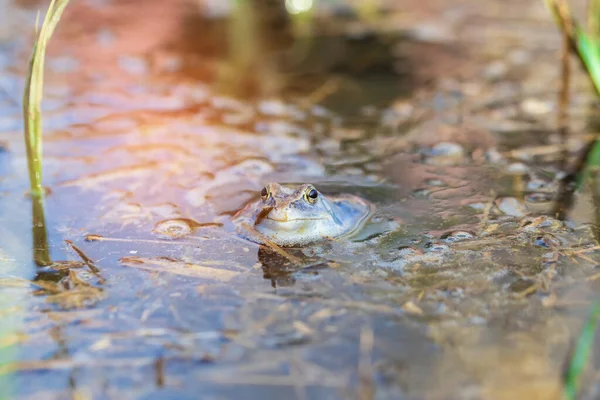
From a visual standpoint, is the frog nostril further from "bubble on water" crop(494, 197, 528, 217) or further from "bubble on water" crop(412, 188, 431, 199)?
"bubble on water" crop(494, 197, 528, 217)

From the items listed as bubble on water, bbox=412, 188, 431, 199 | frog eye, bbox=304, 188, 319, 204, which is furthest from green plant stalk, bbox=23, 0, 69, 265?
bubble on water, bbox=412, 188, 431, 199

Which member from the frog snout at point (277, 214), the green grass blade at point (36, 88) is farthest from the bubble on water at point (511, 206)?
the green grass blade at point (36, 88)

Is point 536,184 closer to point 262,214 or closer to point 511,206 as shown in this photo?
point 511,206

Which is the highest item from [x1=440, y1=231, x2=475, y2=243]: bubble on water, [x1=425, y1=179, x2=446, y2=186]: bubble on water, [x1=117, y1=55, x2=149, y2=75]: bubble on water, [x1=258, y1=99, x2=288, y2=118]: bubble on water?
[x1=117, y1=55, x2=149, y2=75]: bubble on water

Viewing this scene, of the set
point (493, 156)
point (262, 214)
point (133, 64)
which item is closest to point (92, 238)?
point (262, 214)

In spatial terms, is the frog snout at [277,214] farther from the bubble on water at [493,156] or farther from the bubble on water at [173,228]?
the bubble on water at [493,156]

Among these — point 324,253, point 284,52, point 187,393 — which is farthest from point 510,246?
point 284,52
